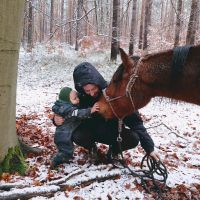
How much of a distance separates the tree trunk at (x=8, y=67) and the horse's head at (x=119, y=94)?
3.56 ft

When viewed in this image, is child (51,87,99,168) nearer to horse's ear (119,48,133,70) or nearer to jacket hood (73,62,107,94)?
jacket hood (73,62,107,94)

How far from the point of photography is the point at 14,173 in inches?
157

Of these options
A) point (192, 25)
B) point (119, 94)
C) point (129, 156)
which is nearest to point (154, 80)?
point (119, 94)

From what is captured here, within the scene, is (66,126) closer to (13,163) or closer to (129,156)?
(13,163)

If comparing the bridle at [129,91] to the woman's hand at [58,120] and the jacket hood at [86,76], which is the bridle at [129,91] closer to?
the jacket hood at [86,76]

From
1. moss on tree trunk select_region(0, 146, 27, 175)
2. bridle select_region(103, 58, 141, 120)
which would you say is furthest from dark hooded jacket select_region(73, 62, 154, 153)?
moss on tree trunk select_region(0, 146, 27, 175)

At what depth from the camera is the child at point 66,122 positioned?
159 inches

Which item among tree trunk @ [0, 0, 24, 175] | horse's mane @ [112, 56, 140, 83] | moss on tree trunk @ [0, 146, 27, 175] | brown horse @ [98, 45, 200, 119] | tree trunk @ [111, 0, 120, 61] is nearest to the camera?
brown horse @ [98, 45, 200, 119]

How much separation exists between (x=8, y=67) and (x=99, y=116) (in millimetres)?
1269

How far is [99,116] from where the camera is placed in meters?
4.21

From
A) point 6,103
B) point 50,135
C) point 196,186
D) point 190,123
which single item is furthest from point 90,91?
point 190,123

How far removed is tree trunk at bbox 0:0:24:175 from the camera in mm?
3648

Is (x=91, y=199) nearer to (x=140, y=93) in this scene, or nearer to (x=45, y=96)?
(x=140, y=93)

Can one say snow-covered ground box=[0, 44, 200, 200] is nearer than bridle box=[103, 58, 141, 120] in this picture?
No
